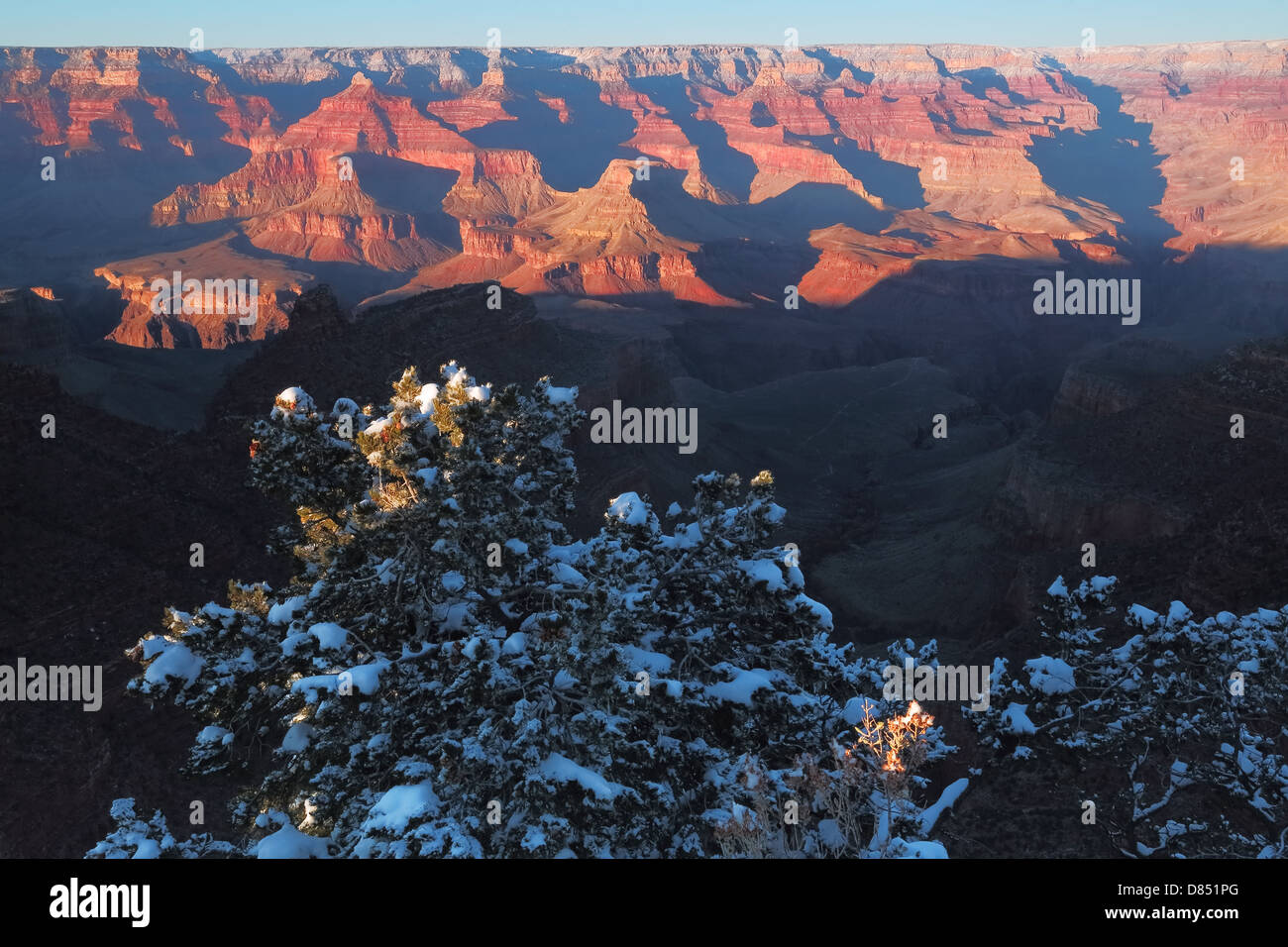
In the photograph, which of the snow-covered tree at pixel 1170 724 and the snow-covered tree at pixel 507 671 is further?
the snow-covered tree at pixel 1170 724

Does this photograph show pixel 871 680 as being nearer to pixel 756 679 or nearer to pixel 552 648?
pixel 756 679

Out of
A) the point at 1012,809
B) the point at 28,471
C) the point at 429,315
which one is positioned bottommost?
the point at 1012,809

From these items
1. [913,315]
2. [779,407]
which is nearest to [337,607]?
[779,407]

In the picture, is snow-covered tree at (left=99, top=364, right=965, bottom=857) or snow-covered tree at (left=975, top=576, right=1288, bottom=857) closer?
snow-covered tree at (left=99, top=364, right=965, bottom=857)

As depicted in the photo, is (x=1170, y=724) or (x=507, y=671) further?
(x=1170, y=724)
